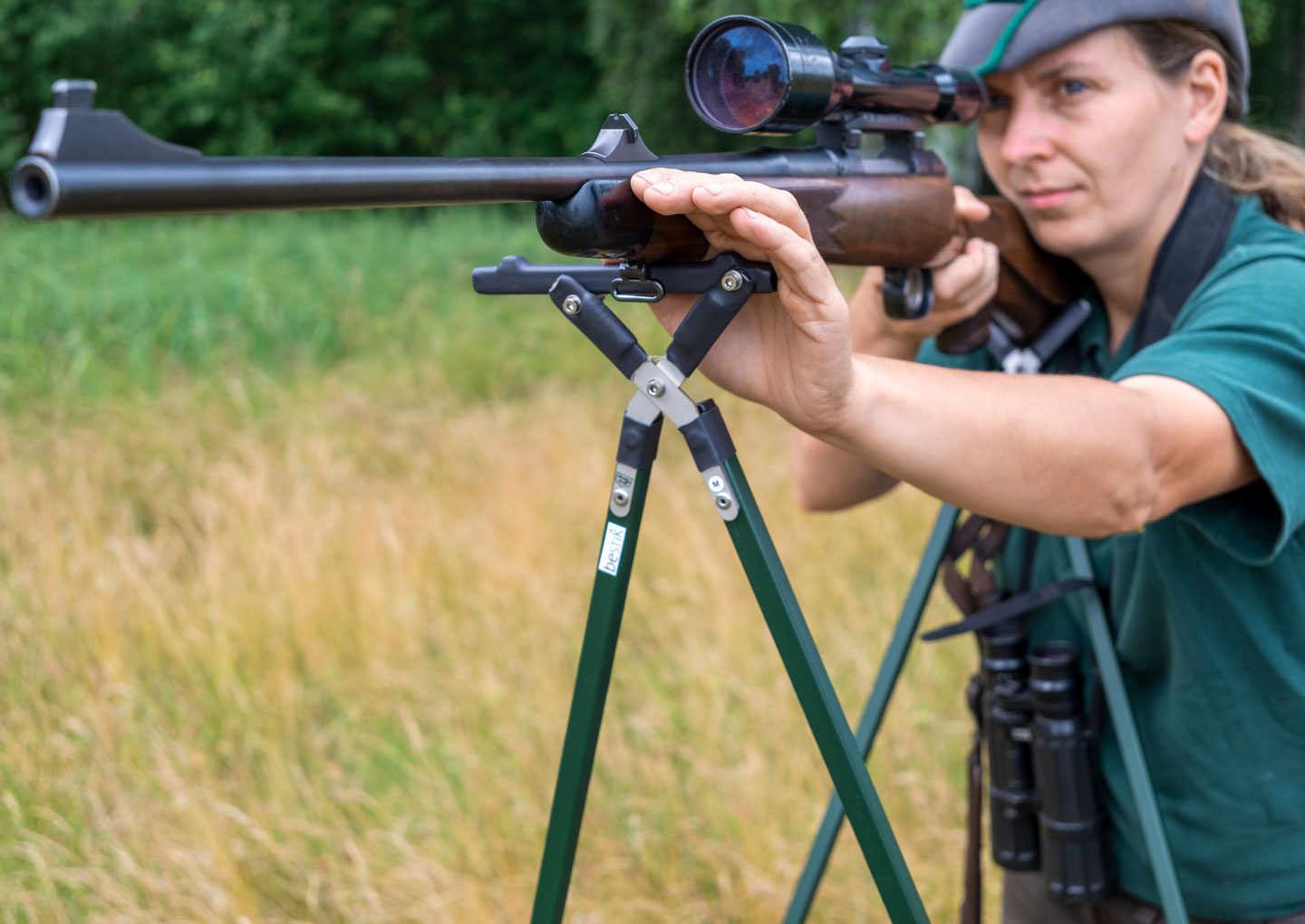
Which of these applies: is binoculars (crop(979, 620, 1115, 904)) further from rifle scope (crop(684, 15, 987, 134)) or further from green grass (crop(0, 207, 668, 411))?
green grass (crop(0, 207, 668, 411))

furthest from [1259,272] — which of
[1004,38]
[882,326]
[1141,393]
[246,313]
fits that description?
[246,313]

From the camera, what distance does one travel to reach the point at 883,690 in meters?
2.17

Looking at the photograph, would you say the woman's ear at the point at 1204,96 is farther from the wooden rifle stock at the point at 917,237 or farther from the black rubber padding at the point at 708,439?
the black rubber padding at the point at 708,439

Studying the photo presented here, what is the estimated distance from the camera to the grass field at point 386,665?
3.00 metres

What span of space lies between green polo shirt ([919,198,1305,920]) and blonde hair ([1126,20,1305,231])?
0.05m

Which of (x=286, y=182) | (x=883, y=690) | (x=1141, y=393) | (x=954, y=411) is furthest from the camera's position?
(x=883, y=690)

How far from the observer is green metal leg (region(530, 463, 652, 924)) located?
1.34 metres

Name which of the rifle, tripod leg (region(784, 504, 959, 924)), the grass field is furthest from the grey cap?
the grass field

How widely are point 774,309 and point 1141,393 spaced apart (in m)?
0.50

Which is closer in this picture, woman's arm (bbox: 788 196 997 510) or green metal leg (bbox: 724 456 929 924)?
green metal leg (bbox: 724 456 929 924)

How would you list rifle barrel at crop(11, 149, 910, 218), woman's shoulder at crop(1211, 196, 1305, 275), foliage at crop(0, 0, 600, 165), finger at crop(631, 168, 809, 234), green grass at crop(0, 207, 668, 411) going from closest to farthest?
rifle barrel at crop(11, 149, 910, 218)
finger at crop(631, 168, 809, 234)
woman's shoulder at crop(1211, 196, 1305, 275)
green grass at crop(0, 207, 668, 411)
foliage at crop(0, 0, 600, 165)

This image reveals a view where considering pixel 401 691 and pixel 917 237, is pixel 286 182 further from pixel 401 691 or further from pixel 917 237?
pixel 401 691

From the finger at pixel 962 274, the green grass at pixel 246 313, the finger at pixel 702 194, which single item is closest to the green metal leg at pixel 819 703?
the finger at pixel 702 194

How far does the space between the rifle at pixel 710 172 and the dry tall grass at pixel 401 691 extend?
161 centimetres
